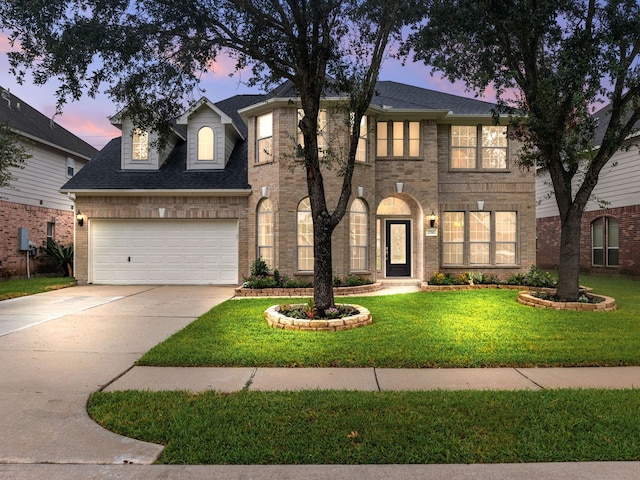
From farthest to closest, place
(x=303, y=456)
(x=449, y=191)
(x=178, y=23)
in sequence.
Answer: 1. (x=449, y=191)
2. (x=178, y=23)
3. (x=303, y=456)

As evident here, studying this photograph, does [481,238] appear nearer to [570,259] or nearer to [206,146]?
[570,259]

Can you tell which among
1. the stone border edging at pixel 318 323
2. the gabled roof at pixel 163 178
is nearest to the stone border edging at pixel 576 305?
the stone border edging at pixel 318 323

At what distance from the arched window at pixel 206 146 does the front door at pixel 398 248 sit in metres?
6.88

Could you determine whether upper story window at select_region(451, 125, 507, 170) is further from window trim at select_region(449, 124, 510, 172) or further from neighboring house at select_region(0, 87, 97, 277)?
neighboring house at select_region(0, 87, 97, 277)

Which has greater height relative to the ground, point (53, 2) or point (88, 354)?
point (53, 2)

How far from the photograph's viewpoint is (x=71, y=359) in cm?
523

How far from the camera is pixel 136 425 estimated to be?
3312 mm

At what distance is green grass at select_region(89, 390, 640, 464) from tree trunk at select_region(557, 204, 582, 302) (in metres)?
5.57

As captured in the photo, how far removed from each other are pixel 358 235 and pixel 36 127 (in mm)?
15532

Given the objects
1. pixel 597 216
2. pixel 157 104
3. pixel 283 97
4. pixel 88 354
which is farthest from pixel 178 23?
pixel 597 216

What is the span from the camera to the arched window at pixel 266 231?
12.5 m

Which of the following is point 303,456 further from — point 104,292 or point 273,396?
point 104,292

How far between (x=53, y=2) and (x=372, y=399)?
7.44 metres

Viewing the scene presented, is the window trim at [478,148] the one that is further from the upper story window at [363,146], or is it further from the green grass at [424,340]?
the green grass at [424,340]
